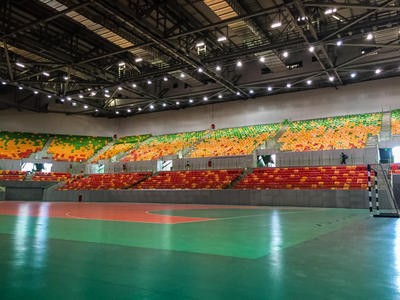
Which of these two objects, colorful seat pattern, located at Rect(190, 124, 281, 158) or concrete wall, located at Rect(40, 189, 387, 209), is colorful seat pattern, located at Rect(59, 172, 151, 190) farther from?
colorful seat pattern, located at Rect(190, 124, 281, 158)

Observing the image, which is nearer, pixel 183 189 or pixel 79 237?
pixel 79 237

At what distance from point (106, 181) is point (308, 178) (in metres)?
20.6

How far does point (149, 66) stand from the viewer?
2978cm

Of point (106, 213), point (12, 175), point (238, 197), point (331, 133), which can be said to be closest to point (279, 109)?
point (331, 133)

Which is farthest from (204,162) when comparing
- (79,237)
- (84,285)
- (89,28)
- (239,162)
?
(84,285)

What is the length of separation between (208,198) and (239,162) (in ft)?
18.7

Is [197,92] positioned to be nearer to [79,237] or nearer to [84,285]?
[79,237]

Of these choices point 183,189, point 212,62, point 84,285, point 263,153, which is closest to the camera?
point 84,285

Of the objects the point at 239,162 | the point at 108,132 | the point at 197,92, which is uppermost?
the point at 197,92

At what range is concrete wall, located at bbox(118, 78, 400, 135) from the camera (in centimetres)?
3069

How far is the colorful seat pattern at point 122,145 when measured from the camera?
40.9 meters

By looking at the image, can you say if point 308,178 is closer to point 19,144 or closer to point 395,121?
point 395,121

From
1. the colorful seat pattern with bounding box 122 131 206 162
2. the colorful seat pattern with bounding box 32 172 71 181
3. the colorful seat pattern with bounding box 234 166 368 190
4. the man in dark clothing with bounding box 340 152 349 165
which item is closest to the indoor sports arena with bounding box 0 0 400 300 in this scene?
the colorful seat pattern with bounding box 234 166 368 190

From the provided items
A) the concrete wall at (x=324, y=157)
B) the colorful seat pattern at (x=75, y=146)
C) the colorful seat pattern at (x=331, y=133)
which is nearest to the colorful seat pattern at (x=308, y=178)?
the concrete wall at (x=324, y=157)
